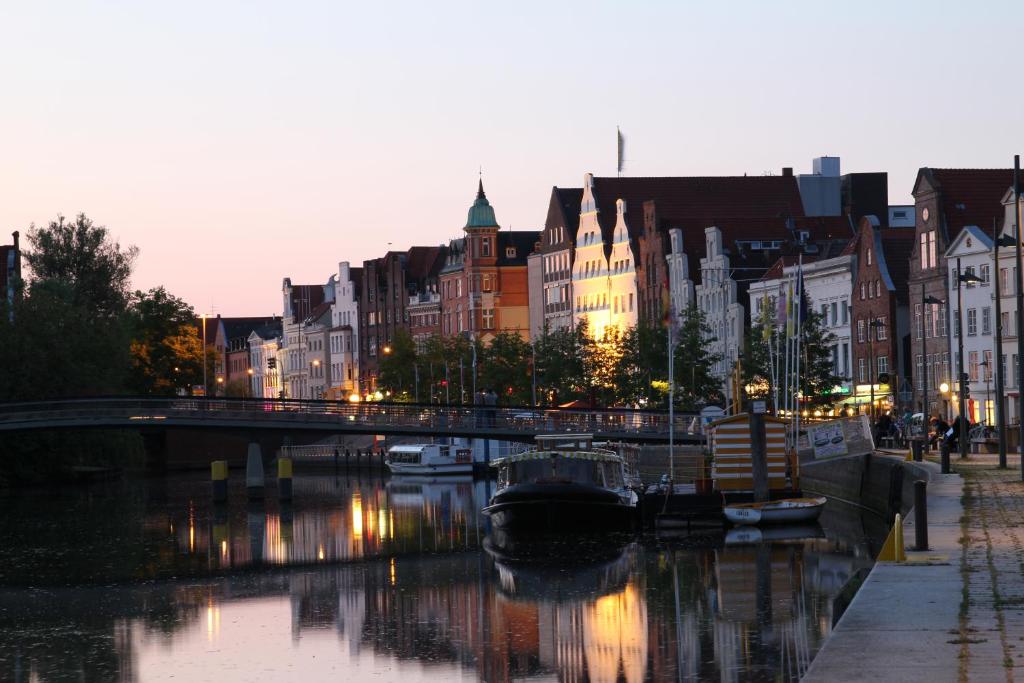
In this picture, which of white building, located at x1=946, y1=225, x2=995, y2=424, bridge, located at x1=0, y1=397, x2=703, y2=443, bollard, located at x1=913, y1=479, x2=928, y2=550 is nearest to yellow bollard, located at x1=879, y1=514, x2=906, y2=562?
bollard, located at x1=913, y1=479, x2=928, y2=550

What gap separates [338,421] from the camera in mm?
82000

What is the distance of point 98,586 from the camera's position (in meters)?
48.7

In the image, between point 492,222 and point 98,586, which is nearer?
point 98,586

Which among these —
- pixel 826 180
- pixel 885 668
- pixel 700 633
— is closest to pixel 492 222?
pixel 826 180

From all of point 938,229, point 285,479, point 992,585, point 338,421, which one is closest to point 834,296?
point 938,229

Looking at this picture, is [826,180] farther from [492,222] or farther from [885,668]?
[885,668]

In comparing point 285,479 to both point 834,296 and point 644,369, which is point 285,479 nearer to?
point 644,369

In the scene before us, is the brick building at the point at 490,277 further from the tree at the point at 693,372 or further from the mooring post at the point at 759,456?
the mooring post at the point at 759,456

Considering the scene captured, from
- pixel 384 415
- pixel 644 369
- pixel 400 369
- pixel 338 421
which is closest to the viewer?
pixel 338 421

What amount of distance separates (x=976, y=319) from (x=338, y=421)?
3359 centimetres

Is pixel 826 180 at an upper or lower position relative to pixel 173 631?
upper

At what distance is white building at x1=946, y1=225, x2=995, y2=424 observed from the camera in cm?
9762

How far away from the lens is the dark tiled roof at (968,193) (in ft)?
335

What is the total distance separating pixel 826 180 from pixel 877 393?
41.9 metres
